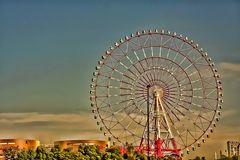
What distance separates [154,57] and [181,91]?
545cm

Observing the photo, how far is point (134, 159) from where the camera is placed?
70.3 metres

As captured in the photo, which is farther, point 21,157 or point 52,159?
point 21,157

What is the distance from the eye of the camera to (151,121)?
2928 inches

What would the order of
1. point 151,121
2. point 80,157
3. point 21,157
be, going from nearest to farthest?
point 80,157 < point 151,121 < point 21,157

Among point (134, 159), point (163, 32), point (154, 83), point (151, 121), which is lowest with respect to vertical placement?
point (134, 159)

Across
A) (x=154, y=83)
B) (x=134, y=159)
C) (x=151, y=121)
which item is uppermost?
(x=154, y=83)

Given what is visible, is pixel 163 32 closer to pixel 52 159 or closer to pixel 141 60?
pixel 141 60

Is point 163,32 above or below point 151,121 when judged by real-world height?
above

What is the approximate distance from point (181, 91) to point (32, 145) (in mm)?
82306

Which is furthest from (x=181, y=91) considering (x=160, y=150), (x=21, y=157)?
(x=21, y=157)

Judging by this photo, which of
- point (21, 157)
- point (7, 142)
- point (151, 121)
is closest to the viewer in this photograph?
point (151, 121)

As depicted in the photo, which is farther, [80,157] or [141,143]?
[141,143]

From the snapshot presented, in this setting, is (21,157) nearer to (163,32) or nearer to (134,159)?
(134,159)

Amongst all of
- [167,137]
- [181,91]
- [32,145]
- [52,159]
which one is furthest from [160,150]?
[32,145]
